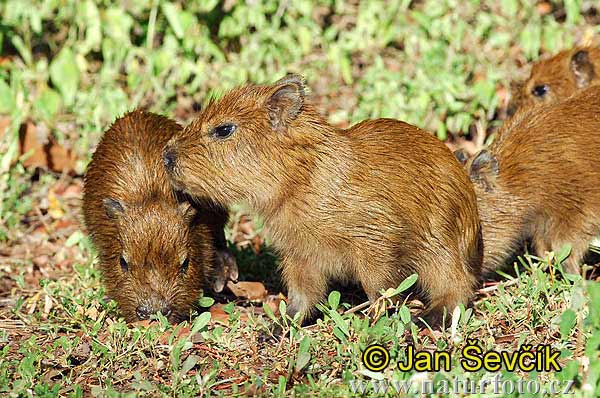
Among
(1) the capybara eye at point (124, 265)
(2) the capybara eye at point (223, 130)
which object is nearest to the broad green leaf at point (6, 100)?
(1) the capybara eye at point (124, 265)

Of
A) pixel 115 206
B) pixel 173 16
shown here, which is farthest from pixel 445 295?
pixel 173 16

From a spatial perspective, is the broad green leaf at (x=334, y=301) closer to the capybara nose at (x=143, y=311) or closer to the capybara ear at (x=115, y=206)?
the capybara nose at (x=143, y=311)

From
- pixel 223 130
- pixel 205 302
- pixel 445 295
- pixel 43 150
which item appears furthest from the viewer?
pixel 43 150

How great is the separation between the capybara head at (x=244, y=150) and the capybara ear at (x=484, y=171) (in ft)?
4.44

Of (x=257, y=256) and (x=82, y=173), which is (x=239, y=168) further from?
(x=82, y=173)

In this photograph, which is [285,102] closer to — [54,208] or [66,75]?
[54,208]

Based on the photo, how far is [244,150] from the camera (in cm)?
530

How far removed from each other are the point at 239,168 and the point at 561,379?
2.03 metres

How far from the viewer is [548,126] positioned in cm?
620

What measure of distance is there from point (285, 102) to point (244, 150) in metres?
0.35

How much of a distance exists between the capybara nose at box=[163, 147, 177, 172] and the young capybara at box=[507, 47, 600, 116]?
3548 millimetres

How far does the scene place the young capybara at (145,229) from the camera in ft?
18.5

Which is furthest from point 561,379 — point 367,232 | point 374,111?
point 374,111

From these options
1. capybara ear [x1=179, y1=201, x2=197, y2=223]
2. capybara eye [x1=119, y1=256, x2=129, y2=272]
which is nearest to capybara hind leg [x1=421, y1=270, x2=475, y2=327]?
capybara ear [x1=179, y1=201, x2=197, y2=223]
